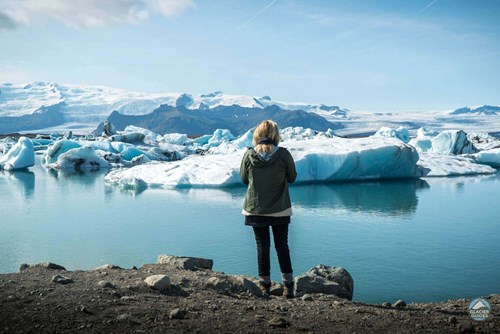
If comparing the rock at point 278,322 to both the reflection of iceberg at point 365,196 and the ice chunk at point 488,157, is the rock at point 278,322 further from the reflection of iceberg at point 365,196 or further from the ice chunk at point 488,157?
the ice chunk at point 488,157

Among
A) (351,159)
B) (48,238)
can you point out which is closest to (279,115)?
(351,159)

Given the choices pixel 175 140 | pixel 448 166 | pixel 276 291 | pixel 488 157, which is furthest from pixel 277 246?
pixel 175 140

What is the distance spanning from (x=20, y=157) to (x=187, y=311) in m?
17.4

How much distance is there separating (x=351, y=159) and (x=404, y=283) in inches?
355

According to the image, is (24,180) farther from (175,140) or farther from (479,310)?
(175,140)

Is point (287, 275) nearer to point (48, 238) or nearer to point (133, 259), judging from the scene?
point (133, 259)

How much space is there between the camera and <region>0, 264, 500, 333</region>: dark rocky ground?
219cm

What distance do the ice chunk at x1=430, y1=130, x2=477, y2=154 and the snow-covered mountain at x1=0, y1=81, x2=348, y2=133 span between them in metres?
66.0

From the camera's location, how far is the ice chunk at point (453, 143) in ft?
72.2

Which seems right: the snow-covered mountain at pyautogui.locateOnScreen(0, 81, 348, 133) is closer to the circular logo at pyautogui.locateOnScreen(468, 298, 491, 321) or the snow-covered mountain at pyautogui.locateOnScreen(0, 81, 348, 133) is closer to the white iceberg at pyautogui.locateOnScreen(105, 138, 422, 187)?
the white iceberg at pyautogui.locateOnScreen(105, 138, 422, 187)

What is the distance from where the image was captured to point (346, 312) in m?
2.64

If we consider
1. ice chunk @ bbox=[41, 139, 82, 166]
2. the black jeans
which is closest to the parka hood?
the black jeans

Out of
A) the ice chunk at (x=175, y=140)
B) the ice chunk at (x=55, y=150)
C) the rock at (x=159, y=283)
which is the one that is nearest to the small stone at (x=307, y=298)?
the rock at (x=159, y=283)

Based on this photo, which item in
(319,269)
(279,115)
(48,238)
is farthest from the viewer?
(279,115)
